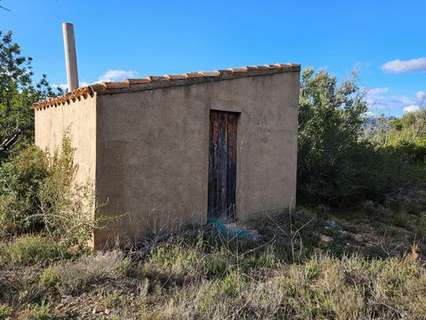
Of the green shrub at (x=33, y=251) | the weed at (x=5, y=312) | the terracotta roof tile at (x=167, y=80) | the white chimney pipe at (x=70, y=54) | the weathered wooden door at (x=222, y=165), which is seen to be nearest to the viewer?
the weed at (x=5, y=312)

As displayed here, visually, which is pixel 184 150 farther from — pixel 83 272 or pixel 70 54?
pixel 70 54

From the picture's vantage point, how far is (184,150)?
6.41 metres

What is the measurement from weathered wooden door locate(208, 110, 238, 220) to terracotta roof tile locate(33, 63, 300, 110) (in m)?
0.77

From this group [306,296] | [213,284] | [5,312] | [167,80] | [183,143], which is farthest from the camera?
[183,143]

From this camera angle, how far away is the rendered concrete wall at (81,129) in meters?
5.43

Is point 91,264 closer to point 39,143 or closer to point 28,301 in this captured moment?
point 28,301

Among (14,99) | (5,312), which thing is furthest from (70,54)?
(5,312)

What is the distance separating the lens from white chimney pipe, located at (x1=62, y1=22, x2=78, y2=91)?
362 inches

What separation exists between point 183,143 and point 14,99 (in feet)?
27.4

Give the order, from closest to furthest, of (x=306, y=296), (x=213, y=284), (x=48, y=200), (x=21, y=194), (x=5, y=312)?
(x=5, y=312) → (x=306, y=296) → (x=213, y=284) → (x=48, y=200) → (x=21, y=194)

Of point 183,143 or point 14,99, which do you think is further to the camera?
point 14,99

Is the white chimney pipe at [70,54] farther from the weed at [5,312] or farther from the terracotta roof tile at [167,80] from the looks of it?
the weed at [5,312]

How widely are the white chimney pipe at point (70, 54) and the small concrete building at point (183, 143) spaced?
1199mm

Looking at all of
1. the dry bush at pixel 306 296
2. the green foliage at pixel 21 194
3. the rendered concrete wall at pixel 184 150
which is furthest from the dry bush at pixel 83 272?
the green foliage at pixel 21 194
